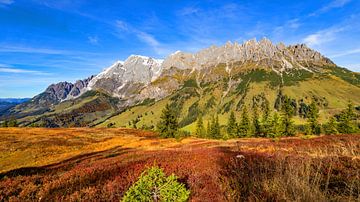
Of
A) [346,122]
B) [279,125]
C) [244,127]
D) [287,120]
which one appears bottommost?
[244,127]

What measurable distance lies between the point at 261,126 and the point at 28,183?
89727 mm

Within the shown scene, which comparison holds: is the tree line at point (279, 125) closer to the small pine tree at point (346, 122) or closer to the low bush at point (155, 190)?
the small pine tree at point (346, 122)

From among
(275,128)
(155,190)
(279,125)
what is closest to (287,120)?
(279,125)

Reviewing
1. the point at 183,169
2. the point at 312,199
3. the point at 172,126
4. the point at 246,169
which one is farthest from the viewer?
the point at 172,126

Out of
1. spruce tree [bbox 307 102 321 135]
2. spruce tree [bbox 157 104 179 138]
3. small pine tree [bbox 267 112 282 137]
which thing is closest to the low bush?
spruce tree [bbox 157 104 179 138]

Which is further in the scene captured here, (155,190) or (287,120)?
(287,120)

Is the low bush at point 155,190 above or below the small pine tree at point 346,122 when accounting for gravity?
above

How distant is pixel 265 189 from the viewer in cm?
638

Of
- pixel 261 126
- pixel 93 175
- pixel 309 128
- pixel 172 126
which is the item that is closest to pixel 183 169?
pixel 93 175

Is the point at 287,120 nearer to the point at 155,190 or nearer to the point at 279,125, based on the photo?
the point at 279,125

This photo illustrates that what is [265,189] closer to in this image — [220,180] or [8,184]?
[220,180]

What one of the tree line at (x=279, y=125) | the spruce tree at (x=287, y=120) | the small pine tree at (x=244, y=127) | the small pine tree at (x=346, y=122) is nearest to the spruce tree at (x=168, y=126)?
the tree line at (x=279, y=125)

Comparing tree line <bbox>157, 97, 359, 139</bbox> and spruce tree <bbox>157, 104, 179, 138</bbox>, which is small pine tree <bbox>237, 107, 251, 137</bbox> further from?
spruce tree <bbox>157, 104, 179, 138</bbox>

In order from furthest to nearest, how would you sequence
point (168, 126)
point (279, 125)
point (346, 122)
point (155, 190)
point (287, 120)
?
point (287, 120)
point (279, 125)
point (346, 122)
point (168, 126)
point (155, 190)
